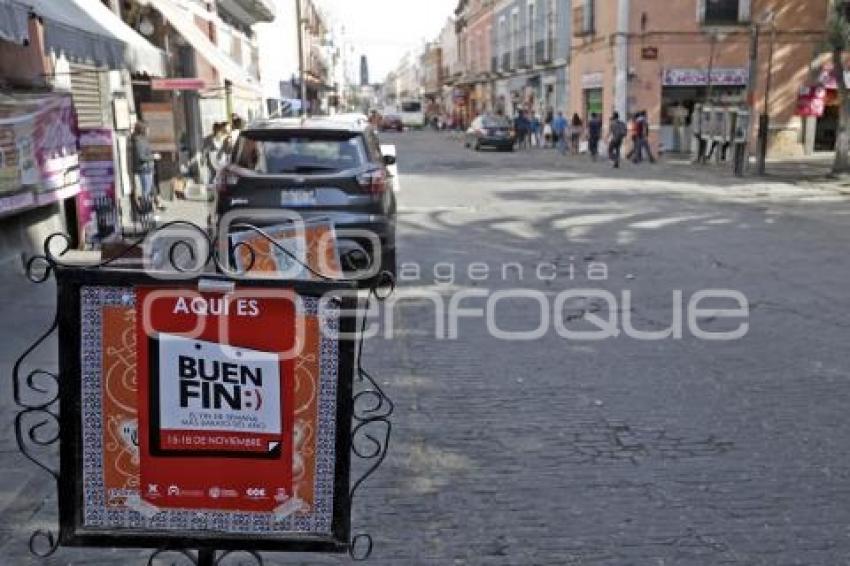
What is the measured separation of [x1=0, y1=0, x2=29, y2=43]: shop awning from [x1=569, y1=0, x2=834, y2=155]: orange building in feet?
80.2

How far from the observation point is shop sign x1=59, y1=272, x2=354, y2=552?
275 centimetres

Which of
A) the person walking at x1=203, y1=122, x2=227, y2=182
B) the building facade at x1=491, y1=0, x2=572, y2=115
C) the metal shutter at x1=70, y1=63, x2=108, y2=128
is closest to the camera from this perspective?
the metal shutter at x1=70, y1=63, x2=108, y2=128

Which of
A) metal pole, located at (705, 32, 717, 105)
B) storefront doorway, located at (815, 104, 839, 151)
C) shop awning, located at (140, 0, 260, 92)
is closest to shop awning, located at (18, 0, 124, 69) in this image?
shop awning, located at (140, 0, 260, 92)

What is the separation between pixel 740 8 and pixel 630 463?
2846 centimetres

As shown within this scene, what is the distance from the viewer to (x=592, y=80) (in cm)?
3338

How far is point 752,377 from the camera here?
239 inches

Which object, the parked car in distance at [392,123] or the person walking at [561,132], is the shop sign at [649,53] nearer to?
the person walking at [561,132]

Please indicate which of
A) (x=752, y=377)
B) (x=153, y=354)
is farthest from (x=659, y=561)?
(x=752, y=377)

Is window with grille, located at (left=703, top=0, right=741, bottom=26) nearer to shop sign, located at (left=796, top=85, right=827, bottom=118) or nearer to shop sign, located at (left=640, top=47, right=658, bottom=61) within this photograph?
shop sign, located at (left=640, top=47, right=658, bottom=61)

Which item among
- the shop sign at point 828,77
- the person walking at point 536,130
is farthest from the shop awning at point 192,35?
the person walking at point 536,130

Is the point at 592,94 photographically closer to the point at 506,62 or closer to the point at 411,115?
the point at 506,62

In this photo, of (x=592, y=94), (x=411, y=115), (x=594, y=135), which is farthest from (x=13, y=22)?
(x=411, y=115)

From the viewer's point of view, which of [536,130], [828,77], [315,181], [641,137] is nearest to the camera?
[315,181]

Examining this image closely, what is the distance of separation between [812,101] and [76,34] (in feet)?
76.5
